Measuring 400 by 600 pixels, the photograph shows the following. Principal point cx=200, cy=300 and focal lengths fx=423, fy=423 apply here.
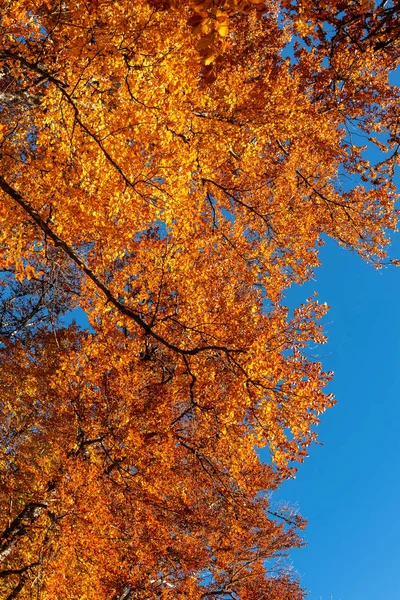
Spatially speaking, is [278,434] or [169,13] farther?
[169,13]

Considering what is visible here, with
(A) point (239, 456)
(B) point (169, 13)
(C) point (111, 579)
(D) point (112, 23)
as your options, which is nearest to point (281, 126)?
(B) point (169, 13)

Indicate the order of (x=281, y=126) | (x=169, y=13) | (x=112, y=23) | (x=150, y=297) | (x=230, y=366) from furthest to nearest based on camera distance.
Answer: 1. (x=150, y=297)
2. (x=281, y=126)
3. (x=169, y=13)
4. (x=112, y=23)
5. (x=230, y=366)

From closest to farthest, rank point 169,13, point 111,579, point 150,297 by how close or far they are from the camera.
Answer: point 169,13, point 111,579, point 150,297

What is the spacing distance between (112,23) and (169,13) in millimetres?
1583

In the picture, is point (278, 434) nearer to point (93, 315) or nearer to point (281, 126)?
point (93, 315)

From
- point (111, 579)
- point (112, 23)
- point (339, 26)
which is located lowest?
point (111, 579)

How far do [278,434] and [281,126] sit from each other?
25.1ft

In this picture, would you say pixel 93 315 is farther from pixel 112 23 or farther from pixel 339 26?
pixel 339 26

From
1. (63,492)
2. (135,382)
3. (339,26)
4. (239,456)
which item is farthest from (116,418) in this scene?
Answer: (339,26)

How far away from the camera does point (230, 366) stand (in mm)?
5926

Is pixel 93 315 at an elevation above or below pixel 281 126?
below

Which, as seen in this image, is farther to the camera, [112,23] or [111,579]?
[111,579]

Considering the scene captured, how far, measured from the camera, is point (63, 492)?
29.9 feet

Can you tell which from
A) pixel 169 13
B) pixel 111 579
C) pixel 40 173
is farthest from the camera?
pixel 111 579
